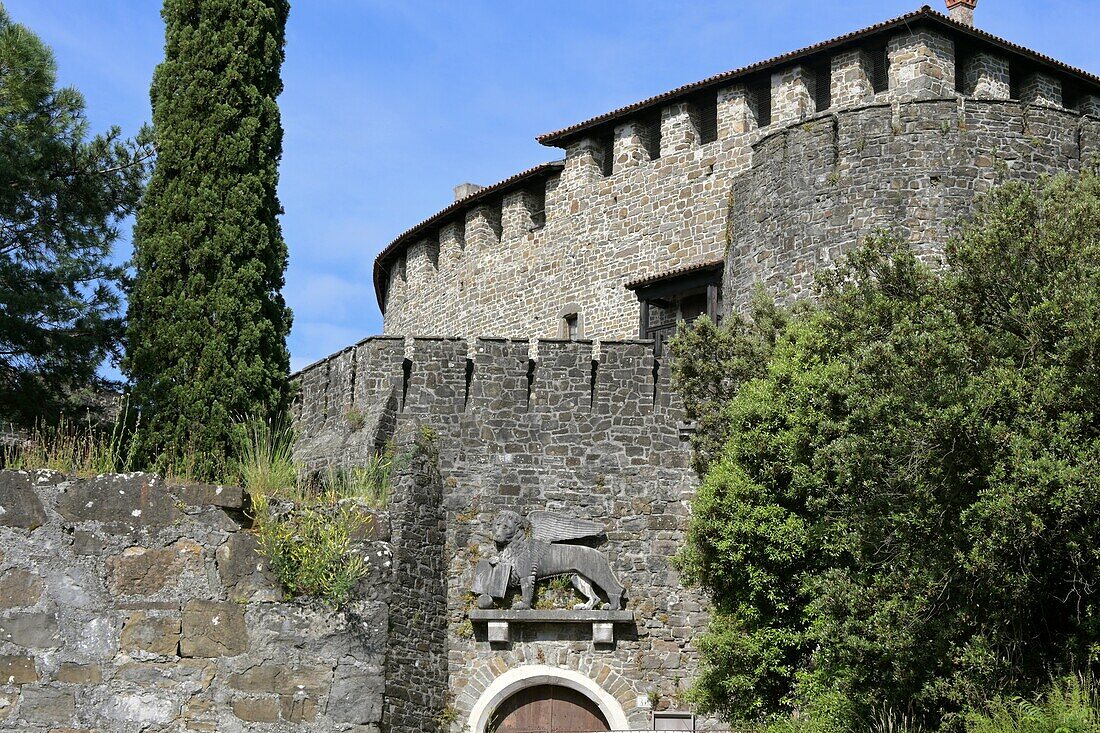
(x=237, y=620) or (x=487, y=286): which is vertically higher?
(x=487, y=286)

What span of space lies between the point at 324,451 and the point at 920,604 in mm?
11693

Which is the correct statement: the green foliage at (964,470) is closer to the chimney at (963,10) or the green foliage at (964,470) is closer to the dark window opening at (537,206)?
the chimney at (963,10)

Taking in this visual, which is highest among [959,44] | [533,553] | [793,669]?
[959,44]

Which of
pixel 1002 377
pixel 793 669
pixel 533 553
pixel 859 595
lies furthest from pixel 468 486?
pixel 1002 377

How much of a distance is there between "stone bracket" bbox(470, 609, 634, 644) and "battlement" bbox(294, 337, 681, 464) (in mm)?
3107

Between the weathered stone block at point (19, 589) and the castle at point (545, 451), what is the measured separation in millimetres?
10

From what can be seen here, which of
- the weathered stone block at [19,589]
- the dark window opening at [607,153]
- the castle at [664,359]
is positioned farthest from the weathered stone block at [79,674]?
the dark window opening at [607,153]

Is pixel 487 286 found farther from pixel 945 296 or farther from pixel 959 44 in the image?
pixel 945 296

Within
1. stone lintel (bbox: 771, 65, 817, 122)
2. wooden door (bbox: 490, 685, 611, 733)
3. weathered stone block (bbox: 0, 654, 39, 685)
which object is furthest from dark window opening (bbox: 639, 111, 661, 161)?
weathered stone block (bbox: 0, 654, 39, 685)

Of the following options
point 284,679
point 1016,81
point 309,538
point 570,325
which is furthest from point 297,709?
point 570,325

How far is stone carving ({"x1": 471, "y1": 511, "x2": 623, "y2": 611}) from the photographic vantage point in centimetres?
2134

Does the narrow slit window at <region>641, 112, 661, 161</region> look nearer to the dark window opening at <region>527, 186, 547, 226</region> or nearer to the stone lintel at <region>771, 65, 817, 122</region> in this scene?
the stone lintel at <region>771, 65, 817, 122</region>

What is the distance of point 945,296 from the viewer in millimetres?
14969

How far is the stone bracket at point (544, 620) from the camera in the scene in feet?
69.3
